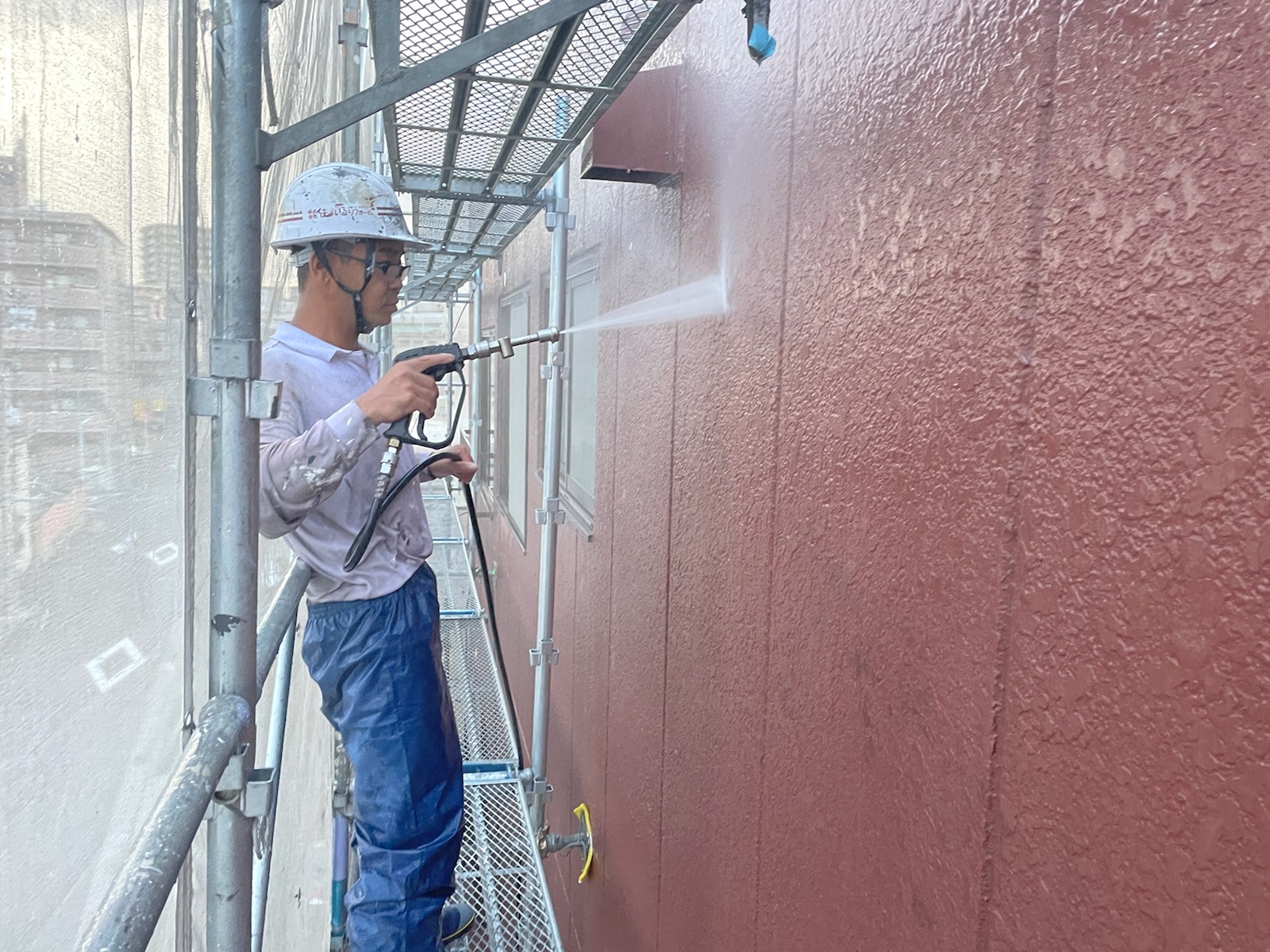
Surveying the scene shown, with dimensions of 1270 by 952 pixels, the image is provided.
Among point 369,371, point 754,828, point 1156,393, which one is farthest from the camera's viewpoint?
point 369,371

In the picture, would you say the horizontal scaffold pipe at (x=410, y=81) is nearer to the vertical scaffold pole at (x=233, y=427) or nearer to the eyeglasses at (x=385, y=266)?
the vertical scaffold pole at (x=233, y=427)

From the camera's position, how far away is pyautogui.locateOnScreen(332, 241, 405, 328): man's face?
7.41 feet

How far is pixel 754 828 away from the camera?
1962 millimetres

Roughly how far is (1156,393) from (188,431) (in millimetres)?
1336

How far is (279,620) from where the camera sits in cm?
214

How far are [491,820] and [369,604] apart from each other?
2072mm

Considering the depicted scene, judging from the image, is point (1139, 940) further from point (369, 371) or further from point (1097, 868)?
point (369, 371)

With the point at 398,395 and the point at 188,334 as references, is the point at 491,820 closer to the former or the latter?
the point at 398,395

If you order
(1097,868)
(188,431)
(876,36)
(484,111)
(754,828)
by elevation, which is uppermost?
(484,111)

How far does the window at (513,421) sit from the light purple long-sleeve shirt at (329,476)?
12.9 ft

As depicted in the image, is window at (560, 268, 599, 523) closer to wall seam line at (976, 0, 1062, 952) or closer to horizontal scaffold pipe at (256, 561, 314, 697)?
horizontal scaffold pipe at (256, 561, 314, 697)

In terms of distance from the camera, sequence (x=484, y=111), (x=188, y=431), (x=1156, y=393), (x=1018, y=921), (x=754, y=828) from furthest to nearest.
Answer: (x=484, y=111) → (x=754, y=828) → (x=188, y=431) → (x=1018, y=921) → (x=1156, y=393)

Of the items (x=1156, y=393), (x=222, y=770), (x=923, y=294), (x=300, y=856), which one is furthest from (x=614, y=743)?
(x=1156, y=393)

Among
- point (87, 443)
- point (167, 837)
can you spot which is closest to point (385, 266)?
point (87, 443)
